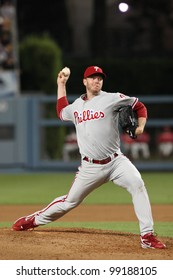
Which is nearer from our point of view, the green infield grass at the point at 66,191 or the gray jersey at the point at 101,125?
the gray jersey at the point at 101,125

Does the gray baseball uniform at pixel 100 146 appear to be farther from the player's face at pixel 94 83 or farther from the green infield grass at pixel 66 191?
the green infield grass at pixel 66 191

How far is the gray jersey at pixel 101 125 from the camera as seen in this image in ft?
30.5

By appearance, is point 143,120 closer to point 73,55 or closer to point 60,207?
point 60,207

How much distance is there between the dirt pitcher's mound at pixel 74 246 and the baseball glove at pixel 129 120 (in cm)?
116

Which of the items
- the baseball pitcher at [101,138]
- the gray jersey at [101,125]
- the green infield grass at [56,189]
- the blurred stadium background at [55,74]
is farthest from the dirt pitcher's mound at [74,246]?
the green infield grass at [56,189]

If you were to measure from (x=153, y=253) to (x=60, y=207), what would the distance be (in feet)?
4.23

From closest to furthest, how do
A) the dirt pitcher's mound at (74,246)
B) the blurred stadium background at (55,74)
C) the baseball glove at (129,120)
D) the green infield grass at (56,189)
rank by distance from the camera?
the dirt pitcher's mound at (74,246), the baseball glove at (129,120), the green infield grass at (56,189), the blurred stadium background at (55,74)

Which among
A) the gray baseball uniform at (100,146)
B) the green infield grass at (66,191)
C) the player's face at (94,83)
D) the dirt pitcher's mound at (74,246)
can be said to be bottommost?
the green infield grass at (66,191)

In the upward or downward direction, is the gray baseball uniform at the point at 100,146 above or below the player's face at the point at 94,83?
below

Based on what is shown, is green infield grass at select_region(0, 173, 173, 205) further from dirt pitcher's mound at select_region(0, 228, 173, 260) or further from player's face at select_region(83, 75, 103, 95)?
player's face at select_region(83, 75, 103, 95)

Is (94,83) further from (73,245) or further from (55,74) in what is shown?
(55,74)

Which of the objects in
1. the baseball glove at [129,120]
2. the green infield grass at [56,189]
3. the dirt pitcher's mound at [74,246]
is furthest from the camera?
the green infield grass at [56,189]

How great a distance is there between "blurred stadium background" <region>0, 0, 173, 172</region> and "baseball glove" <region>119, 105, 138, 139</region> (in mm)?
2527
